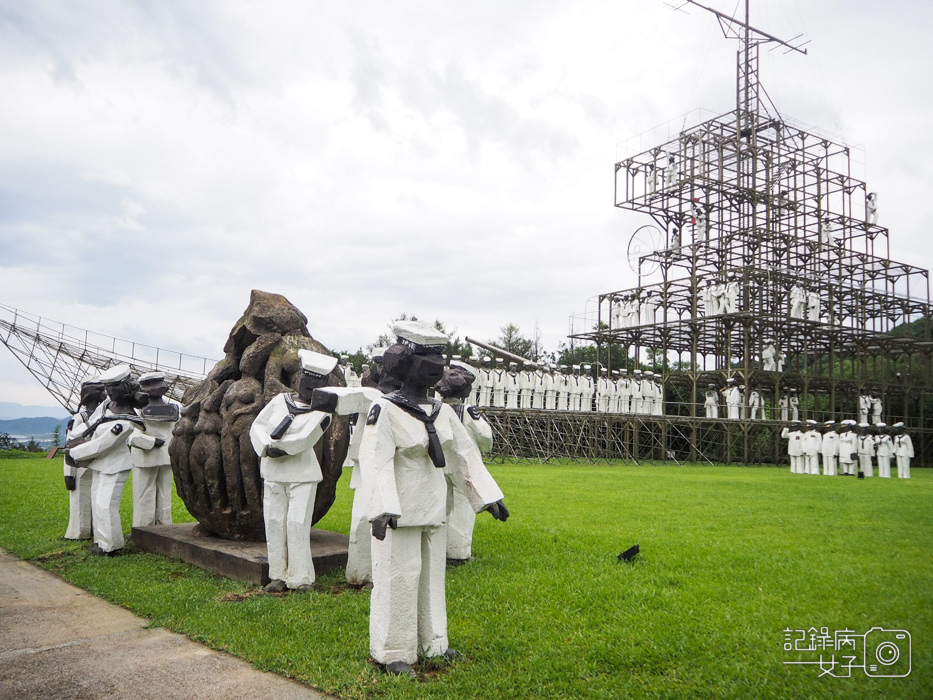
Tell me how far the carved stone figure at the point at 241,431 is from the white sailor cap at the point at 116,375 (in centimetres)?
90

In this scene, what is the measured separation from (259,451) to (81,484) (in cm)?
352

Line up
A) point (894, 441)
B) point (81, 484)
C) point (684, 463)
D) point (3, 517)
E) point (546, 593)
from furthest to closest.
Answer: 1. point (684, 463)
2. point (894, 441)
3. point (3, 517)
4. point (81, 484)
5. point (546, 593)

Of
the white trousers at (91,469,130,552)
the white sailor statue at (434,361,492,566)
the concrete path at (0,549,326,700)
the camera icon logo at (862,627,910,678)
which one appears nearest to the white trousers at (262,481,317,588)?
the concrete path at (0,549,326,700)

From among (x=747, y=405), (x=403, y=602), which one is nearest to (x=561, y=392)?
(x=747, y=405)

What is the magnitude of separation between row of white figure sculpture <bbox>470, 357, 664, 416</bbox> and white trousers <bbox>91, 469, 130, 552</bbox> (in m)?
17.0

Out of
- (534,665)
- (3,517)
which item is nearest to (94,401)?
(3,517)

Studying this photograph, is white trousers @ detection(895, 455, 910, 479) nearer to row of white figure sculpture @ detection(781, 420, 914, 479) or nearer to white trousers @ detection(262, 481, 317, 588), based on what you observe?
row of white figure sculpture @ detection(781, 420, 914, 479)

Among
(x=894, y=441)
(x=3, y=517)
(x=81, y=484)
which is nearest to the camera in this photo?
(x=81, y=484)

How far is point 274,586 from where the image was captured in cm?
601

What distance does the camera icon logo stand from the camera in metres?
4.37

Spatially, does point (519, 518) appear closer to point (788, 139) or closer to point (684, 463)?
point (684, 463)

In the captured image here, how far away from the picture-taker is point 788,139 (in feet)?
114

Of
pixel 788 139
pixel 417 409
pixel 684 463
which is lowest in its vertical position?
pixel 684 463

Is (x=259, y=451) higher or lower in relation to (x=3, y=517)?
higher
